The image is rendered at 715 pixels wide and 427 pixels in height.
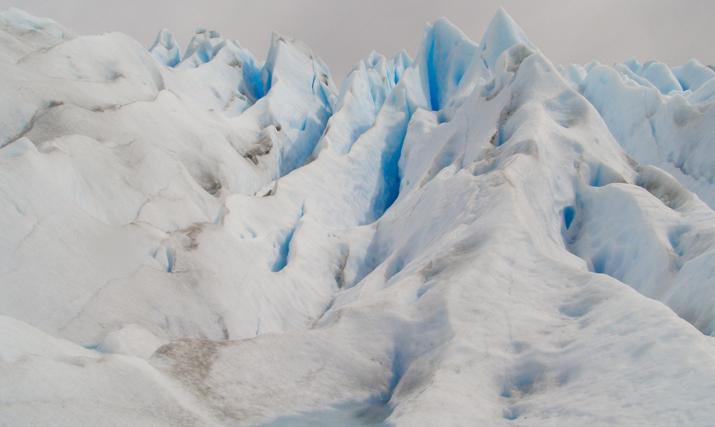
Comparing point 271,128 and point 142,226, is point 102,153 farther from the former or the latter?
point 271,128

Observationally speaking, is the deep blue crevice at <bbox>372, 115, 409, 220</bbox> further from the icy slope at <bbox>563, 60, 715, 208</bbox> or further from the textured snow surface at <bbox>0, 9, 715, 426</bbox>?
the icy slope at <bbox>563, 60, 715, 208</bbox>

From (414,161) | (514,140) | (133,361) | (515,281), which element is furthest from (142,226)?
(414,161)

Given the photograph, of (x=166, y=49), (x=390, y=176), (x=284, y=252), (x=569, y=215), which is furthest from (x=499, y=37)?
(x=166, y=49)

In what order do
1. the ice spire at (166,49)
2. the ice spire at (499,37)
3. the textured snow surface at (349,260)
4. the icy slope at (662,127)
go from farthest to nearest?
1. the ice spire at (166,49)
2. the ice spire at (499,37)
3. the icy slope at (662,127)
4. the textured snow surface at (349,260)

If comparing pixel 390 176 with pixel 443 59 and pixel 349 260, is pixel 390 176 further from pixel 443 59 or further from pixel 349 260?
pixel 443 59

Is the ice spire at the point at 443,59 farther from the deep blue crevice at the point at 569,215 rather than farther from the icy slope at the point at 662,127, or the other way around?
the deep blue crevice at the point at 569,215

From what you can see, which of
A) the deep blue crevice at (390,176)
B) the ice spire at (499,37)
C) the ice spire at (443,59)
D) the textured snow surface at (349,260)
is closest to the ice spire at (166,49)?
the textured snow surface at (349,260)

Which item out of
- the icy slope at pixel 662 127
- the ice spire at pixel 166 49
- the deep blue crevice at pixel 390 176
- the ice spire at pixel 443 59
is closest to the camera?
the icy slope at pixel 662 127

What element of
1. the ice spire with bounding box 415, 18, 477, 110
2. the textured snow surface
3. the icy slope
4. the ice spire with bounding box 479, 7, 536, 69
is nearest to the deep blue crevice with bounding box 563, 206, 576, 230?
the textured snow surface
